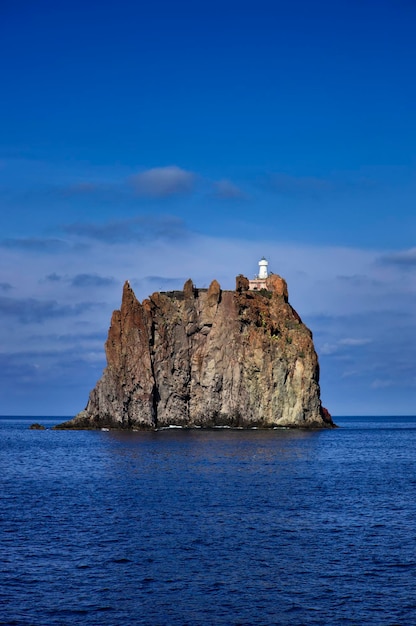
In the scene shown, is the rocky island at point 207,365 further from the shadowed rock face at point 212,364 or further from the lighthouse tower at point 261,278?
the lighthouse tower at point 261,278

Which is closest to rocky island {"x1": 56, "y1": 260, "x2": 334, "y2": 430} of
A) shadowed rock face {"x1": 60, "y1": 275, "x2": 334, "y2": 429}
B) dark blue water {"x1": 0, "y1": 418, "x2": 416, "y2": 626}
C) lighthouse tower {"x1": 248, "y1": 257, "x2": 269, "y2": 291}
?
shadowed rock face {"x1": 60, "y1": 275, "x2": 334, "y2": 429}

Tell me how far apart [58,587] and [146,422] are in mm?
117537

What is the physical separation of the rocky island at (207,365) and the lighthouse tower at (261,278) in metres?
23.7

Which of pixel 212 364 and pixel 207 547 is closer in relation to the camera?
pixel 207 547

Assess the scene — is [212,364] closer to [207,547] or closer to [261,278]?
[261,278]

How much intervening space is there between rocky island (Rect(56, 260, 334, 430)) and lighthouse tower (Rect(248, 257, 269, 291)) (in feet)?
77.7

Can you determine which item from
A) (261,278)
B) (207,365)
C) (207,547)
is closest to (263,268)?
(261,278)

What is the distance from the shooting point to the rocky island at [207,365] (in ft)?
475

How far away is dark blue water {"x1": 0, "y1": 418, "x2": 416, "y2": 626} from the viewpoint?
25.7 m

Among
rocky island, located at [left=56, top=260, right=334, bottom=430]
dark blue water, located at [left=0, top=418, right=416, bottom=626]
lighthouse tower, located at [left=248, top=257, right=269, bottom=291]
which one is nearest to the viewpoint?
dark blue water, located at [left=0, top=418, right=416, bottom=626]

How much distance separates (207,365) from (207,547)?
4593 inches

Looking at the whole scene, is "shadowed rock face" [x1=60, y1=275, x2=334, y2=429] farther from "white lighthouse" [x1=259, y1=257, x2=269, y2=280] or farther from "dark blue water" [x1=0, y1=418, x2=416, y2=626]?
"dark blue water" [x1=0, y1=418, x2=416, y2=626]

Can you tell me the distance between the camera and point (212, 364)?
15075 cm

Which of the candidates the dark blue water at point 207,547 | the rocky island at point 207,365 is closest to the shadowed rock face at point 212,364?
the rocky island at point 207,365
